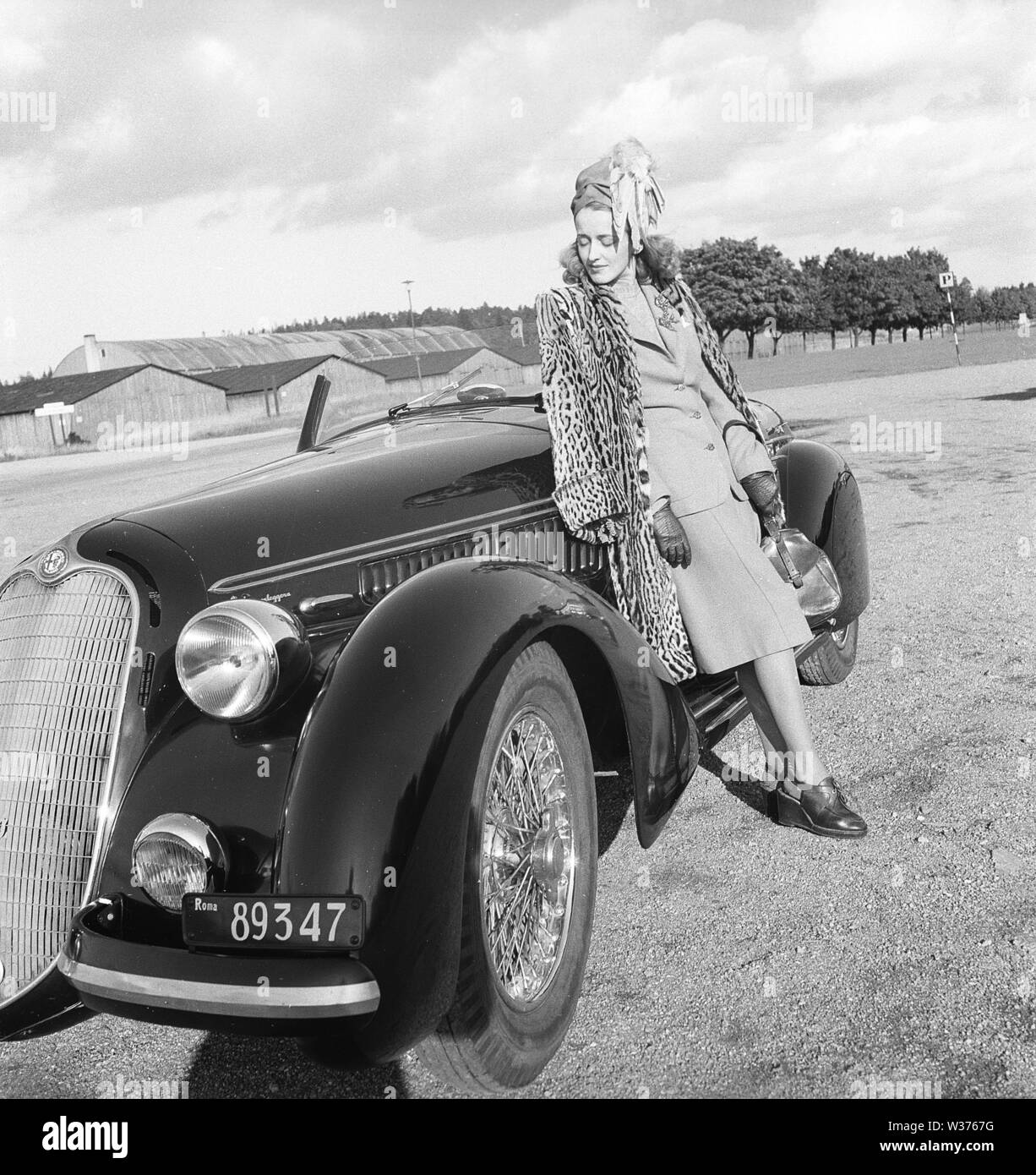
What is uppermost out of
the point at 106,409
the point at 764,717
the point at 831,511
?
the point at 106,409

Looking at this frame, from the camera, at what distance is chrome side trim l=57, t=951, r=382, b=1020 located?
188 centimetres

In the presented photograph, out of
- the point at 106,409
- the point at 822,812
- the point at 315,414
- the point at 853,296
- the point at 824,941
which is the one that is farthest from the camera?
the point at 853,296

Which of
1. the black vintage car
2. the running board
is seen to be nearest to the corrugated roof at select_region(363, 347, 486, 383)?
the running board

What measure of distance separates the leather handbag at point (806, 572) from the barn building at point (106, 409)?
3790 centimetres

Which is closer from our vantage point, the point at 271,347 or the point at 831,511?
the point at 831,511

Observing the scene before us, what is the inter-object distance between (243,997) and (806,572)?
105 inches

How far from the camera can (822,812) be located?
346cm

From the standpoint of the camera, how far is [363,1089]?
246 cm

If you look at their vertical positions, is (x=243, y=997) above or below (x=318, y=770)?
below
